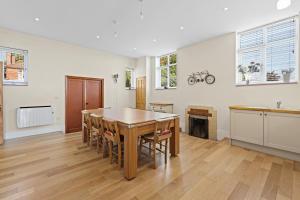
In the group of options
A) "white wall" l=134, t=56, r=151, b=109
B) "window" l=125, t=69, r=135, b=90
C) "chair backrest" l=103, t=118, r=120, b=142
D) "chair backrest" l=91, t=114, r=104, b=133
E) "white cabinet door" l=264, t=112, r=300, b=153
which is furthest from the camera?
"window" l=125, t=69, r=135, b=90

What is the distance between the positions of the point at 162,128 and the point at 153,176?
84 centimetres

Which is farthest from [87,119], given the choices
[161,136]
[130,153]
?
[161,136]

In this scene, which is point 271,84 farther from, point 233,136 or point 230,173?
point 230,173

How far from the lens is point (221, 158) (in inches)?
122

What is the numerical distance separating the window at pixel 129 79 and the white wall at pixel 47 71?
106cm

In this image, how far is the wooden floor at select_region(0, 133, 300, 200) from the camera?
78.6 inches

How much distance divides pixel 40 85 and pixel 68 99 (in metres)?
0.96

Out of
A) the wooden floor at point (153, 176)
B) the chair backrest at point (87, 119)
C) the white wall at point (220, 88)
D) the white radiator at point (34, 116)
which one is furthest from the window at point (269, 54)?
the white radiator at point (34, 116)

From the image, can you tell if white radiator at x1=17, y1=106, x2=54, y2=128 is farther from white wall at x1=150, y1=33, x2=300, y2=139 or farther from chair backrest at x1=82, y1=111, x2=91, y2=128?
white wall at x1=150, y1=33, x2=300, y2=139

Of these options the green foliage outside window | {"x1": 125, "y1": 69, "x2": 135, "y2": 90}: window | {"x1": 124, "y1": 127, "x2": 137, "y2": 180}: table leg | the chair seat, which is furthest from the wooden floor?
{"x1": 125, "y1": 69, "x2": 135, "y2": 90}: window

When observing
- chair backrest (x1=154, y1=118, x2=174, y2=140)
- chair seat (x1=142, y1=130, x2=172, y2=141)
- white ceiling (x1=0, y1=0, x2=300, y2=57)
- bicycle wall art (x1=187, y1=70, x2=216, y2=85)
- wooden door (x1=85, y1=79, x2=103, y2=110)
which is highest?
white ceiling (x1=0, y1=0, x2=300, y2=57)

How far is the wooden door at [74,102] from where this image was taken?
17.9ft

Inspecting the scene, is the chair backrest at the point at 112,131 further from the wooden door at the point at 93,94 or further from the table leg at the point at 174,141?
the wooden door at the point at 93,94

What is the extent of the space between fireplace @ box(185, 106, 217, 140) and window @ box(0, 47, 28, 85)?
5397mm
